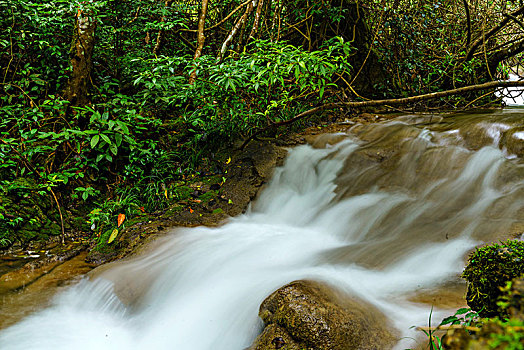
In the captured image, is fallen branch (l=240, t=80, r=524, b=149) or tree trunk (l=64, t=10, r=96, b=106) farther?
tree trunk (l=64, t=10, r=96, b=106)

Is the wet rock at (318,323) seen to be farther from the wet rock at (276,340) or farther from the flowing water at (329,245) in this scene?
the flowing water at (329,245)

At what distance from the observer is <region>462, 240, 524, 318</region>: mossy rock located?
1624 millimetres

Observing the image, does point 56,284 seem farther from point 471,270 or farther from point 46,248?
point 471,270

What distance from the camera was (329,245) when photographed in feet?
11.8

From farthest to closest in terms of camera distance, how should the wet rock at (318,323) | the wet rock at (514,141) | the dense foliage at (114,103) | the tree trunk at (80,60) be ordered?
the tree trunk at (80,60)
the dense foliage at (114,103)
the wet rock at (514,141)
the wet rock at (318,323)

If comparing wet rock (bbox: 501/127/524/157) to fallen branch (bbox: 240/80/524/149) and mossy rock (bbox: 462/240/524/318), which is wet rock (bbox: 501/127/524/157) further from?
mossy rock (bbox: 462/240/524/318)

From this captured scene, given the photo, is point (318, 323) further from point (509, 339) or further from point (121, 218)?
point (121, 218)

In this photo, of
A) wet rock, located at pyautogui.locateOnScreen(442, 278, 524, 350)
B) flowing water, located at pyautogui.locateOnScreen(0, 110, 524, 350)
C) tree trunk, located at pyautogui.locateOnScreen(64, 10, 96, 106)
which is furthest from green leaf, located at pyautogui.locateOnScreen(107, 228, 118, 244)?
wet rock, located at pyautogui.locateOnScreen(442, 278, 524, 350)

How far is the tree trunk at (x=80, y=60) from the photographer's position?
4.47 meters

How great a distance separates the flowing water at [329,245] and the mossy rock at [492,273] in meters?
0.45

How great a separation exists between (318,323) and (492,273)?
891 millimetres

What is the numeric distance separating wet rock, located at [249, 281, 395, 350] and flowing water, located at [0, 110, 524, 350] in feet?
0.54

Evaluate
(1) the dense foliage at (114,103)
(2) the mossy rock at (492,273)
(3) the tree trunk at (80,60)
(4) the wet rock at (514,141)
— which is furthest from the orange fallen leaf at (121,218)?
(4) the wet rock at (514,141)

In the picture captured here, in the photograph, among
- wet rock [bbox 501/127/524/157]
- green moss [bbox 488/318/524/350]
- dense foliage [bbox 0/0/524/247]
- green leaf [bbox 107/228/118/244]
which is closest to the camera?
green moss [bbox 488/318/524/350]
